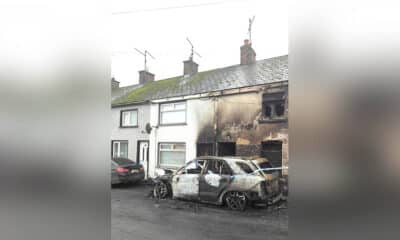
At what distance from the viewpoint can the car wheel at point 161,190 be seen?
2.21m

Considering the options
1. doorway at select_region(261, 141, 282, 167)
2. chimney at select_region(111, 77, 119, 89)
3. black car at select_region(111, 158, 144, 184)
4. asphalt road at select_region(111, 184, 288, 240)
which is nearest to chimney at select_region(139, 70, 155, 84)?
chimney at select_region(111, 77, 119, 89)

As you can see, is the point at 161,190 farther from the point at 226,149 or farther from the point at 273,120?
the point at 273,120

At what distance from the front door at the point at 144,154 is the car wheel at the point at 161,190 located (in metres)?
0.17

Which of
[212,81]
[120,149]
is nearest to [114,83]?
[120,149]

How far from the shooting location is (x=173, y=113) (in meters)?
2.22

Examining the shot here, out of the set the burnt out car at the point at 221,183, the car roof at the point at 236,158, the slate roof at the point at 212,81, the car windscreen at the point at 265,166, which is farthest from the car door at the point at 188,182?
the slate roof at the point at 212,81

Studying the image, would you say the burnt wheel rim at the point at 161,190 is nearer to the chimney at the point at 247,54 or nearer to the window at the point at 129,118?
the window at the point at 129,118

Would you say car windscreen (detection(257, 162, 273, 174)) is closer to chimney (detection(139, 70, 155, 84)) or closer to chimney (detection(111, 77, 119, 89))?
chimney (detection(139, 70, 155, 84))
